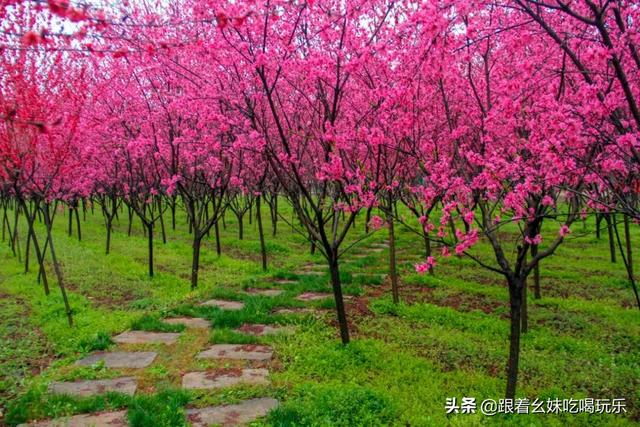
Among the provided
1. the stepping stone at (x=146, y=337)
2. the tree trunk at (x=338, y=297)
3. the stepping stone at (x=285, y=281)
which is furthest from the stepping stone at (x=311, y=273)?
the tree trunk at (x=338, y=297)

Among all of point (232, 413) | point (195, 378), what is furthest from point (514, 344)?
point (195, 378)

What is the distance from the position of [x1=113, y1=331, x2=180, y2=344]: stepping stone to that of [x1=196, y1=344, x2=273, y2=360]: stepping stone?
2.70 ft

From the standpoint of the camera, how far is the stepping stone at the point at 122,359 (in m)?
6.25

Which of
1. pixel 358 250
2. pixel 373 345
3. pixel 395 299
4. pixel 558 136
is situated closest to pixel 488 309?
pixel 395 299

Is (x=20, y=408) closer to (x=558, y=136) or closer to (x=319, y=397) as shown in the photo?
(x=319, y=397)

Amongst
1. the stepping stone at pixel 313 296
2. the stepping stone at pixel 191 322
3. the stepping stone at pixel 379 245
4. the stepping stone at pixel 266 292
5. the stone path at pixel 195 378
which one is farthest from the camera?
the stepping stone at pixel 379 245

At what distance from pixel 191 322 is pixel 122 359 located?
1.72m

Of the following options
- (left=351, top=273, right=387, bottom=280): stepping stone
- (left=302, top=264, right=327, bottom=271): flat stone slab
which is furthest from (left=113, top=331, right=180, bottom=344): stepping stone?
(left=302, top=264, right=327, bottom=271): flat stone slab

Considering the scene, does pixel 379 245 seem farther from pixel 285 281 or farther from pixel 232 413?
pixel 232 413

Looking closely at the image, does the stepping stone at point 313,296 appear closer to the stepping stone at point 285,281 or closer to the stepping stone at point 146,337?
the stepping stone at point 285,281

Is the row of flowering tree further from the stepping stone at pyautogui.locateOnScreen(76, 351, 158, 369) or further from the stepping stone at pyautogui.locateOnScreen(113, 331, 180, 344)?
the stepping stone at pyautogui.locateOnScreen(76, 351, 158, 369)

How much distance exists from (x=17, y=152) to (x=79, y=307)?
3.34m

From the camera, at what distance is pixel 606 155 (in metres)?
6.23

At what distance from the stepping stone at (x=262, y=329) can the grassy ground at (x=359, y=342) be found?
6.7 inches
